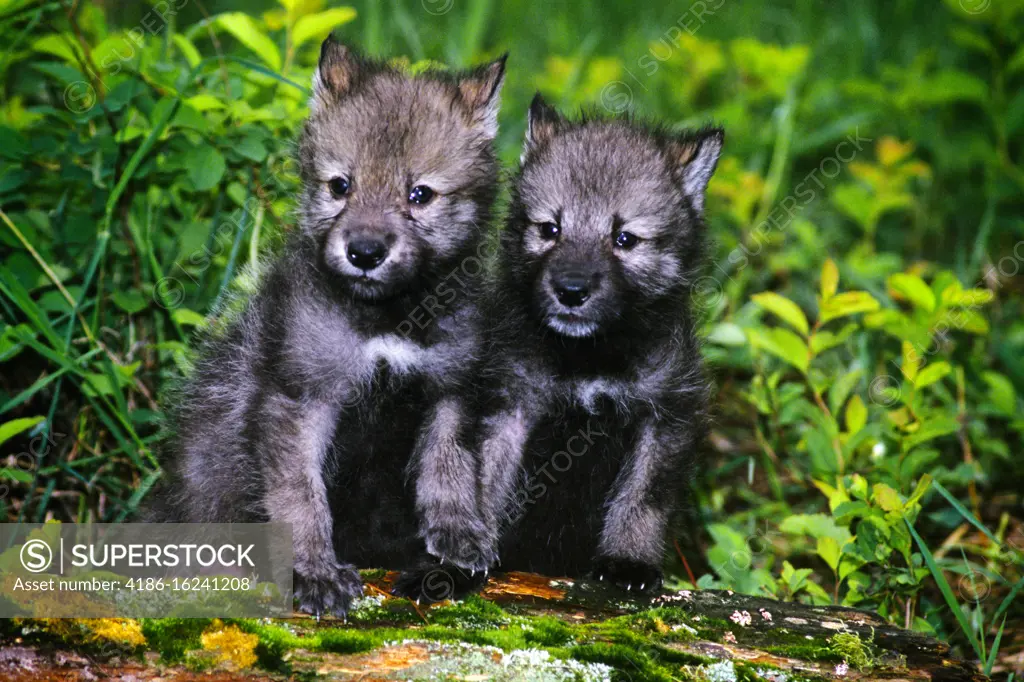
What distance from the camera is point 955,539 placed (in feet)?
15.2

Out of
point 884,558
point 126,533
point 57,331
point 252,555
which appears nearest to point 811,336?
point 884,558

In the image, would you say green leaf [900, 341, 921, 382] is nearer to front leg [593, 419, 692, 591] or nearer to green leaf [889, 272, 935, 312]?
green leaf [889, 272, 935, 312]

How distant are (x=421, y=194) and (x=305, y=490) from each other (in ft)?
3.53

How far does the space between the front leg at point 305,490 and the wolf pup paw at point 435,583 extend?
5.8 inches

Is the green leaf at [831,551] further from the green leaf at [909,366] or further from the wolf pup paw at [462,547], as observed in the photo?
the wolf pup paw at [462,547]

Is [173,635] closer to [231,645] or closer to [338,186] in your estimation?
[231,645]

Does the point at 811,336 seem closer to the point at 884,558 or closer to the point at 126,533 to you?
the point at 884,558

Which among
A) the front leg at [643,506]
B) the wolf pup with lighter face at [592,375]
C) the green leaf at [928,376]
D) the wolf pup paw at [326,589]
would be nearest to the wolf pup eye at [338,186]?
the wolf pup with lighter face at [592,375]

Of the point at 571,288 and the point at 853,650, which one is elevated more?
the point at 571,288

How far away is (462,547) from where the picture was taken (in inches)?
131

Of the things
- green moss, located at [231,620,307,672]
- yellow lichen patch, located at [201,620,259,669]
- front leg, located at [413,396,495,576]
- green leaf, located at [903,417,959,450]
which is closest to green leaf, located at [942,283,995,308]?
green leaf, located at [903,417,959,450]

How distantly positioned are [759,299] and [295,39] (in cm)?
242

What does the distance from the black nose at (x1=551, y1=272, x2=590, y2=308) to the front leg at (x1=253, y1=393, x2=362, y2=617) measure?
2.91ft

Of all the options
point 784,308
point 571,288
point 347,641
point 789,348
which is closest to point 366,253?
point 571,288
